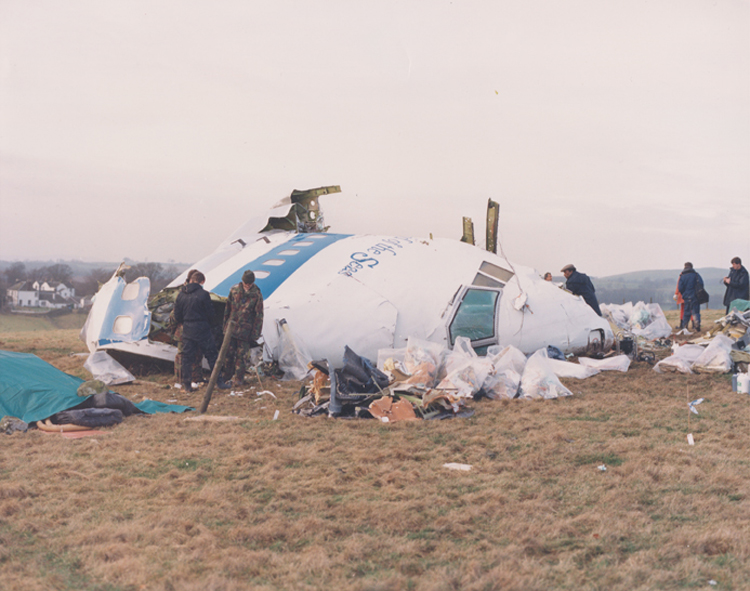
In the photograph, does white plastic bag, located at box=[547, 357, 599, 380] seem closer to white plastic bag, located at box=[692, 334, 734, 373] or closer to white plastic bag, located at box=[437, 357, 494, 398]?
white plastic bag, located at box=[437, 357, 494, 398]

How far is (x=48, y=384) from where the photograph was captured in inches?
329

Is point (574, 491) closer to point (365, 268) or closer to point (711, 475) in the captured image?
point (711, 475)

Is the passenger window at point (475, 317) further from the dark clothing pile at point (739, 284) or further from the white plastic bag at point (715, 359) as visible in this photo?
the dark clothing pile at point (739, 284)

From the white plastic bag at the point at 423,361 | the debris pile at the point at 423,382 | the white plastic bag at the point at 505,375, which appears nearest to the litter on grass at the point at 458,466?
the debris pile at the point at 423,382

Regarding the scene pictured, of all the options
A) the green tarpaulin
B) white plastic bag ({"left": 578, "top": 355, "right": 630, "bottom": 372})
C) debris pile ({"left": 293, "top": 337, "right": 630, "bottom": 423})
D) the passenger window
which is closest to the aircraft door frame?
the passenger window

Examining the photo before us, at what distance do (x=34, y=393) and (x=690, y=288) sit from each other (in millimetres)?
17721

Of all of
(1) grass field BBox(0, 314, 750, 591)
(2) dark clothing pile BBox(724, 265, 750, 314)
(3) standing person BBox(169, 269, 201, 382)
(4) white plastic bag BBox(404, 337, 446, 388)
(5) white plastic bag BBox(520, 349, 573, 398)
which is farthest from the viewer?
(2) dark clothing pile BBox(724, 265, 750, 314)

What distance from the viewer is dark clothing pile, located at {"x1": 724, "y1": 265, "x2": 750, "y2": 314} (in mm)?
17062

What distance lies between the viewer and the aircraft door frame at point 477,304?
11031 millimetres

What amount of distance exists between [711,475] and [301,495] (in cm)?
350

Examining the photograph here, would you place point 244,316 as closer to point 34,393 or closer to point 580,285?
point 34,393

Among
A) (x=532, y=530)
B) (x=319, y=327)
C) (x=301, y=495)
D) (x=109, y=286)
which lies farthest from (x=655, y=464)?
(x=109, y=286)

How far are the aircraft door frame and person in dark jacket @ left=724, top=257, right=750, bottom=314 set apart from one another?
8.85 m

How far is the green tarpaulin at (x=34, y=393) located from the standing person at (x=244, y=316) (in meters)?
1.73
